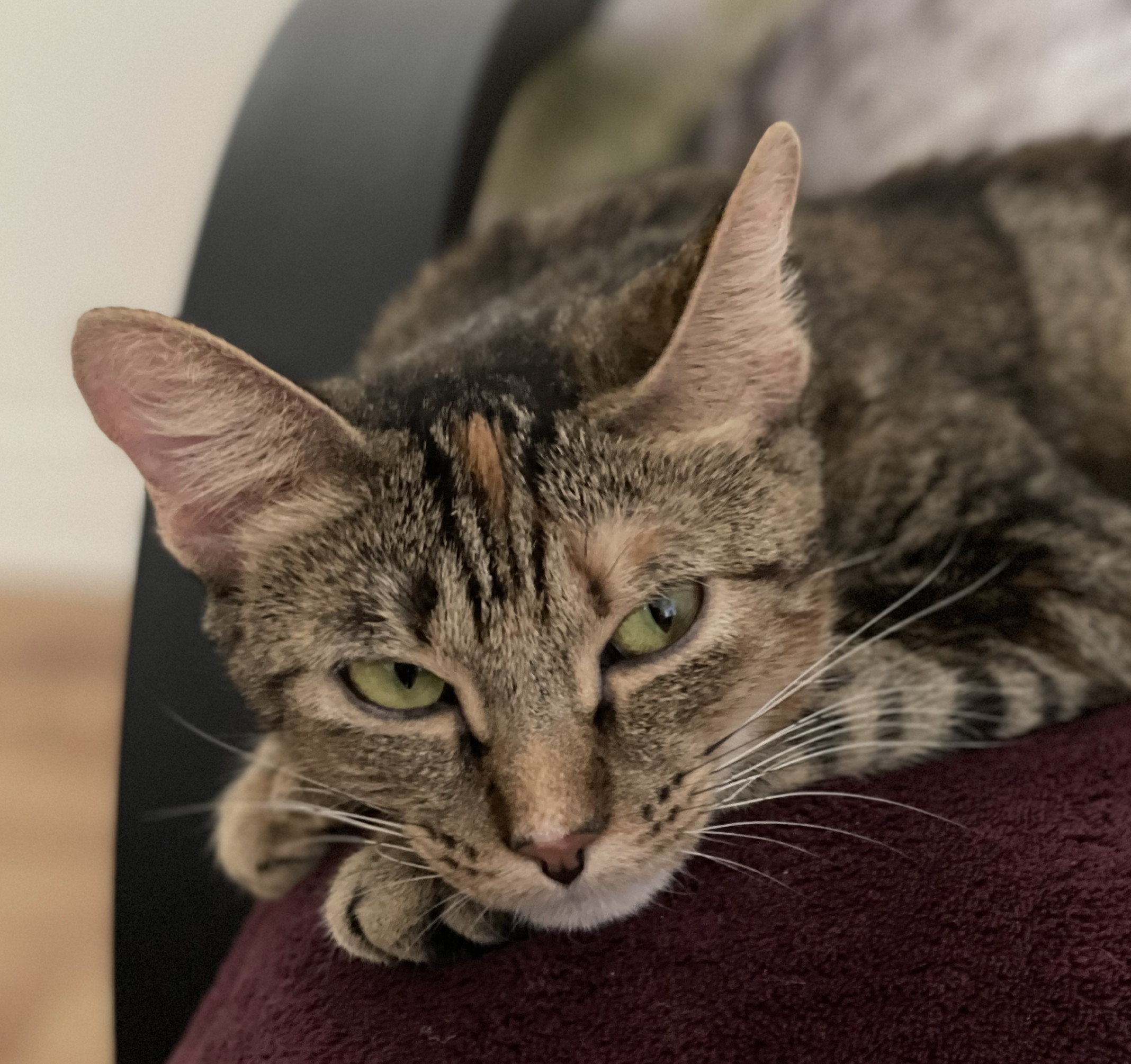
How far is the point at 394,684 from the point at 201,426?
26cm

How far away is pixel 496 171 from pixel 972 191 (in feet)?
2.65

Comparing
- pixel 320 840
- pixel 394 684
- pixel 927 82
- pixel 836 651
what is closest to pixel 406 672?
pixel 394 684

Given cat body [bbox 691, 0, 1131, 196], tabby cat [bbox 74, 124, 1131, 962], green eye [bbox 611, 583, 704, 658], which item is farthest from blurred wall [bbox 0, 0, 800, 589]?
green eye [bbox 611, 583, 704, 658]

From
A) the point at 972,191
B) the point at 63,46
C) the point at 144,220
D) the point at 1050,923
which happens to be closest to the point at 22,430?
the point at 144,220

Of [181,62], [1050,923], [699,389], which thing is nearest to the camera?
[1050,923]

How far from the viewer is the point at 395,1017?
2.49 ft

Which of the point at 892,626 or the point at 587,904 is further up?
the point at 892,626

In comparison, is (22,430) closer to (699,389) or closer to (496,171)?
(496,171)

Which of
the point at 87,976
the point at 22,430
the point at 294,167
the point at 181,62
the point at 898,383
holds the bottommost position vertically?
the point at 87,976

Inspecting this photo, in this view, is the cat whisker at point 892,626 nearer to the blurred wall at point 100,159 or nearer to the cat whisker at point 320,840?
the cat whisker at point 320,840

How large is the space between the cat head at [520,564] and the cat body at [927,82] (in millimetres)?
854

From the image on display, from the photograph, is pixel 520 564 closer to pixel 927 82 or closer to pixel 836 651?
pixel 836 651

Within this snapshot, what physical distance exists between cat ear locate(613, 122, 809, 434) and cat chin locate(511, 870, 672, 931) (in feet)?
1.16

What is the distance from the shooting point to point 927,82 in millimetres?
1490
